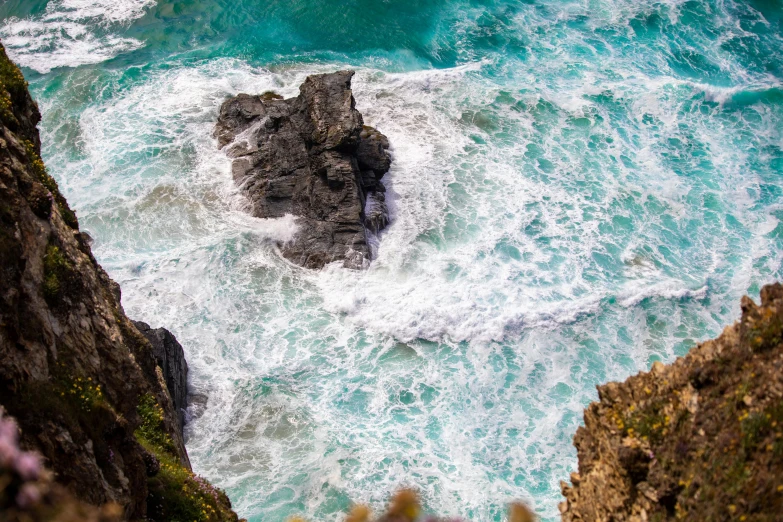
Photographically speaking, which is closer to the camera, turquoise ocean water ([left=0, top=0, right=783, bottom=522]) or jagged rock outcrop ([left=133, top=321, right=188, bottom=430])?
jagged rock outcrop ([left=133, top=321, right=188, bottom=430])

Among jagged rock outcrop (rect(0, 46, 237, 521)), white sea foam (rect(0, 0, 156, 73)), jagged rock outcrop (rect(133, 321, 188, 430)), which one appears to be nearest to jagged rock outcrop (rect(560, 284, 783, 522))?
jagged rock outcrop (rect(0, 46, 237, 521))

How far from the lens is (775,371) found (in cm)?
862

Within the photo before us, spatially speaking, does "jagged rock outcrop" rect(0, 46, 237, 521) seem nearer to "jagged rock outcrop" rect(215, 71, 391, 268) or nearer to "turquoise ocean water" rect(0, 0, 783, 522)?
"turquoise ocean water" rect(0, 0, 783, 522)

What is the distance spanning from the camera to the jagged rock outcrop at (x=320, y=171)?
98.7 ft

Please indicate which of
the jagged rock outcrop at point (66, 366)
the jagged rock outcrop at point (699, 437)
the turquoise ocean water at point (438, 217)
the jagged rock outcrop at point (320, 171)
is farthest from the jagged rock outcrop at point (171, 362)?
the jagged rock outcrop at point (699, 437)

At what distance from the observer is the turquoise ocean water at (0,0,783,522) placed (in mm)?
22766

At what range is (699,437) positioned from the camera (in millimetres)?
9039

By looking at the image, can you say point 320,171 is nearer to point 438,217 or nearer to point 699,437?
point 438,217

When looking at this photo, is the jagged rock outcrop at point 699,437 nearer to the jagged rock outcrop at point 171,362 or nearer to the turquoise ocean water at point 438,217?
the turquoise ocean water at point 438,217

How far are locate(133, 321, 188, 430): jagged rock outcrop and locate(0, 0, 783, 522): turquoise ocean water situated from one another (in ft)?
2.30

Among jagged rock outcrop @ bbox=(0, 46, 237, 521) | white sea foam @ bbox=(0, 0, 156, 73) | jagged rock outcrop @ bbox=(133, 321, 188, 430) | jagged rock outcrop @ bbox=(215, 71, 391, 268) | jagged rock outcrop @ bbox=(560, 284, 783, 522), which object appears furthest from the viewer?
white sea foam @ bbox=(0, 0, 156, 73)

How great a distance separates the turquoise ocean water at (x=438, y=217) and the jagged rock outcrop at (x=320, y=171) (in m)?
1.00

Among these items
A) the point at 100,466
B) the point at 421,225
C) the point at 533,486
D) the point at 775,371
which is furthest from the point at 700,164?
the point at 100,466

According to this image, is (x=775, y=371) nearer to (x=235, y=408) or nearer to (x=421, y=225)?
(x=235, y=408)
